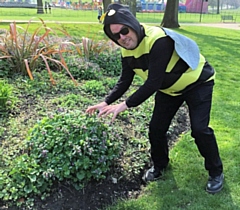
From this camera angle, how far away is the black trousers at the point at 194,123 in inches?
89.3

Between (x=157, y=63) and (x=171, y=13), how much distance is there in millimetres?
13967

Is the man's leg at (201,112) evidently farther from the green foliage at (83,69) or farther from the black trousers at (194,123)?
the green foliage at (83,69)

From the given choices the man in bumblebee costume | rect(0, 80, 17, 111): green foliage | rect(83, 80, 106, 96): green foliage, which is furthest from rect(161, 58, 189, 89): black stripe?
rect(83, 80, 106, 96): green foliage

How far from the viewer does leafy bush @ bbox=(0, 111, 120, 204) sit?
7.76ft

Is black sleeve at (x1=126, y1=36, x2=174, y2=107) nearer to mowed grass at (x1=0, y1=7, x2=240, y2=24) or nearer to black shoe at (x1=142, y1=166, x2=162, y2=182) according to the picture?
black shoe at (x1=142, y1=166, x2=162, y2=182)

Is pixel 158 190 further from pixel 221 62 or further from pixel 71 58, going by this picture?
pixel 221 62

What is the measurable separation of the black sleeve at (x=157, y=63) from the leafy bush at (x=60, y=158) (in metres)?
0.69

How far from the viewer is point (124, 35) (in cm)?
198

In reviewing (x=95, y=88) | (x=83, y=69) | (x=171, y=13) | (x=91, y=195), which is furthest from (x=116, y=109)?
(x=171, y=13)

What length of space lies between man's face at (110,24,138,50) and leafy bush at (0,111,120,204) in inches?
32.5

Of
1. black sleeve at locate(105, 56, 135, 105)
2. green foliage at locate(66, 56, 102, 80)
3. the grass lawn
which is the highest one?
black sleeve at locate(105, 56, 135, 105)

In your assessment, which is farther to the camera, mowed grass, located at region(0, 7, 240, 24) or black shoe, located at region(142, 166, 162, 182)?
mowed grass, located at region(0, 7, 240, 24)

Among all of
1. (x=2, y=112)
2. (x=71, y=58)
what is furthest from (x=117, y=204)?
(x=71, y=58)

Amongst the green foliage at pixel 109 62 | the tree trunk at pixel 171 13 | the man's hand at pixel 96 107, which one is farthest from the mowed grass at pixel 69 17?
the man's hand at pixel 96 107
